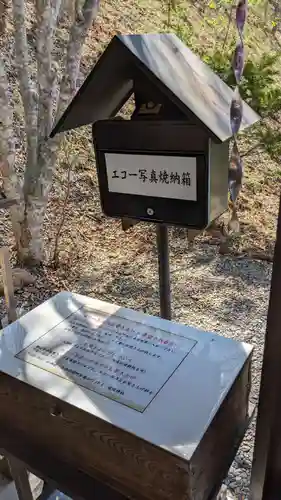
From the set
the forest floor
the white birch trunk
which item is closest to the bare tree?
the white birch trunk

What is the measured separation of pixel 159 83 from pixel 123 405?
0.69 metres

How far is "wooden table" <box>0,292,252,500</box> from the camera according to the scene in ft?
2.56

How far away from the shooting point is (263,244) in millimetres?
3096

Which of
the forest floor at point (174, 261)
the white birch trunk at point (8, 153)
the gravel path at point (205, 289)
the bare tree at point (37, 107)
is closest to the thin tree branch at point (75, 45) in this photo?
the bare tree at point (37, 107)

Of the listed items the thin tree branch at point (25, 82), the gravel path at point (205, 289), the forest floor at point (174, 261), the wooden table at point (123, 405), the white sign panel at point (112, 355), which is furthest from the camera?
the forest floor at point (174, 261)

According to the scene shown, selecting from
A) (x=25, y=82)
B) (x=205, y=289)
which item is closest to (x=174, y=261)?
(x=205, y=289)

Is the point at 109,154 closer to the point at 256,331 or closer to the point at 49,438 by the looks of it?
the point at 49,438

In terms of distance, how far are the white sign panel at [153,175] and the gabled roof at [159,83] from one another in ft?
0.39

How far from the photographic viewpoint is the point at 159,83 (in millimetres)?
835

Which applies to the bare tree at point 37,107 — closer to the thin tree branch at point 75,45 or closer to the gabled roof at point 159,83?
the thin tree branch at point 75,45

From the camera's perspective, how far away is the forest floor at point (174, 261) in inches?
93.7

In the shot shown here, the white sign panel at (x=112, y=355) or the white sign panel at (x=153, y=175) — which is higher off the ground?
the white sign panel at (x=153, y=175)

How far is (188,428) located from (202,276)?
2.00 m

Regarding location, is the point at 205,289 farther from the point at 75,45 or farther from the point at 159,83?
the point at 159,83
